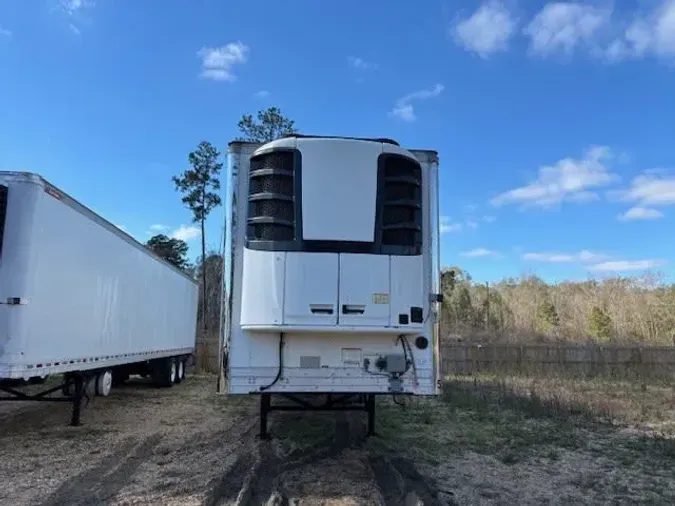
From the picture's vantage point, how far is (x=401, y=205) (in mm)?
5613

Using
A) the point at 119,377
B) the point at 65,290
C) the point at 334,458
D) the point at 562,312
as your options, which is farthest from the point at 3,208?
the point at 562,312

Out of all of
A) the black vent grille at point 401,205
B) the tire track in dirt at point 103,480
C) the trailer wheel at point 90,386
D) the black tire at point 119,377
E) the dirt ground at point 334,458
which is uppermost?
the black vent grille at point 401,205

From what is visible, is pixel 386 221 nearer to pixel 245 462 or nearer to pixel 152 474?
pixel 245 462

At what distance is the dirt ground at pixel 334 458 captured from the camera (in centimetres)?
488

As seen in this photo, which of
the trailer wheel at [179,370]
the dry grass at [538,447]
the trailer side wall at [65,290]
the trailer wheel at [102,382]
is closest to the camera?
the dry grass at [538,447]

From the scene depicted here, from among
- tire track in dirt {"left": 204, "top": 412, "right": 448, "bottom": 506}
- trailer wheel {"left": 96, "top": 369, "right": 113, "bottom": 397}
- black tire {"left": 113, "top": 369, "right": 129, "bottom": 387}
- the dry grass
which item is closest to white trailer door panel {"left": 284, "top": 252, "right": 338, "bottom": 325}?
tire track in dirt {"left": 204, "top": 412, "right": 448, "bottom": 506}

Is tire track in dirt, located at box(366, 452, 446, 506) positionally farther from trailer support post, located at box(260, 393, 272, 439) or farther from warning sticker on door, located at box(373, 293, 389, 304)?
warning sticker on door, located at box(373, 293, 389, 304)

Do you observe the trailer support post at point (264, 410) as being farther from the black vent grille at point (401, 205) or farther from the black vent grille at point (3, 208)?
the black vent grille at point (3, 208)

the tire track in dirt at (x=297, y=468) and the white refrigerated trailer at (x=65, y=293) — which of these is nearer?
the tire track in dirt at (x=297, y=468)

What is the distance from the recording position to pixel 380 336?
560 cm

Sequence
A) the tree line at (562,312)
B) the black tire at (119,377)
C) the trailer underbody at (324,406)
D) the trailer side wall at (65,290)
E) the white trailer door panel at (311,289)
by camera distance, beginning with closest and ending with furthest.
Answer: the white trailer door panel at (311,289) < the trailer side wall at (65,290) < the trailer underbody at (324,406) < the black tire at (119,377) < the tree line at (562,312)

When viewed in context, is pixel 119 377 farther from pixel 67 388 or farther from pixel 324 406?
pixel 324 406

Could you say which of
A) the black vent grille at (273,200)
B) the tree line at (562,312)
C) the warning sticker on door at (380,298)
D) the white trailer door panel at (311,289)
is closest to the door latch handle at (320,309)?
the white trailer door panel at (311,289)

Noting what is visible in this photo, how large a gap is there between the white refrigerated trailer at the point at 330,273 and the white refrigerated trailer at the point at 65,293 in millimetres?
2391
